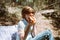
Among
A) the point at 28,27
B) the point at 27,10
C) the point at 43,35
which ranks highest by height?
the point at 27,10

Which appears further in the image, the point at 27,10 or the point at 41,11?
the point at 41,11

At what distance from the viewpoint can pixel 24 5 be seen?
65.5 inches

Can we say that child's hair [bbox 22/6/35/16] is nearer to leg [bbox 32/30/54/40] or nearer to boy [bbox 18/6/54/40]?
boy [bbox 18/6/54/40]

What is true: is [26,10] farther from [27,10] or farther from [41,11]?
[41,11]

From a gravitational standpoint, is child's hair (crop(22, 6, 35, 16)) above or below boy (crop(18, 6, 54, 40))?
above

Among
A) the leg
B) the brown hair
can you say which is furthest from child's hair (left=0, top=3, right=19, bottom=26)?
the leg

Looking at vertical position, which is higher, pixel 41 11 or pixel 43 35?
pixel 41 11

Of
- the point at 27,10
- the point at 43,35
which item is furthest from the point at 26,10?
the point at 43,35

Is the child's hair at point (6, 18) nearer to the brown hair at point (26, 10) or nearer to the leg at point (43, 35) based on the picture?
the brown hair at point (26, 10)

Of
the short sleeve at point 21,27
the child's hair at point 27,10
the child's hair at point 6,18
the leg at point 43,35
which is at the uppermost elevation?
the child's hair at point 27,10

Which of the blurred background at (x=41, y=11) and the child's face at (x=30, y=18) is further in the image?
the blurred background at (x=41, y=11)

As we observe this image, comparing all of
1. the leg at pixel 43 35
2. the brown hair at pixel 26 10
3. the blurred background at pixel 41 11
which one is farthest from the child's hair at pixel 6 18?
the leg at pixel 43 35

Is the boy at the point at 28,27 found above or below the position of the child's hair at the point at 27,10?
below

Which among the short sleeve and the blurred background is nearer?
the short sleeve
